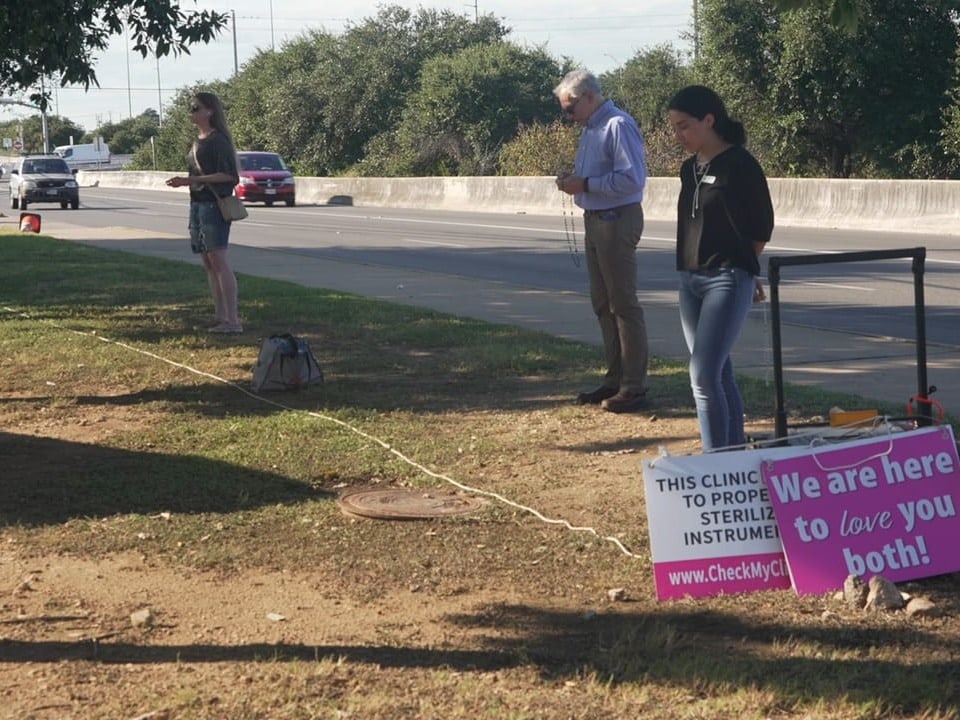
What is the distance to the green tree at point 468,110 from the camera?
57.1 m

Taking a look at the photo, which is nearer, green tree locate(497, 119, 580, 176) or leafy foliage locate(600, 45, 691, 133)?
green tree locate(497, 119, 580, 176)

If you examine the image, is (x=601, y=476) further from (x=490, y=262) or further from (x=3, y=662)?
(x=490, y=262)

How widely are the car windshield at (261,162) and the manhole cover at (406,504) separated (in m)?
38.6

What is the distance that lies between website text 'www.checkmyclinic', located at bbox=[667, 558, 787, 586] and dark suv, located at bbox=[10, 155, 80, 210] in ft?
137

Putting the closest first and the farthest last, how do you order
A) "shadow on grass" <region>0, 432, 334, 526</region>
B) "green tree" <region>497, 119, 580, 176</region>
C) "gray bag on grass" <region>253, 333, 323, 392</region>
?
"shadow on grass" <region>0, 432, 334, 526</region> → "gray bag on grass" <region>253, 333, 323, 392</region> → "green tree" <region>497, 119, 580, 176</region>

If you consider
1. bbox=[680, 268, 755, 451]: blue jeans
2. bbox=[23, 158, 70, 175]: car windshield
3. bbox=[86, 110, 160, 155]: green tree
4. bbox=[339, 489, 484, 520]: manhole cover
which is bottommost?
bbox=[339, 489, 484, 520]: manhole cover

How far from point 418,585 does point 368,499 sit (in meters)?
1.30

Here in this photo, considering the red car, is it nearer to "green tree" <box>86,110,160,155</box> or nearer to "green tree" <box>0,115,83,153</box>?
"green tree" <box>86,110,160,155</box>

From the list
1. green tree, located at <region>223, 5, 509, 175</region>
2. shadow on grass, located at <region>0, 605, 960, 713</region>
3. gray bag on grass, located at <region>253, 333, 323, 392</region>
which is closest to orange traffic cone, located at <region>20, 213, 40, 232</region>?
gray bag on grass, located at <region>253, 333, 323, 392</region>

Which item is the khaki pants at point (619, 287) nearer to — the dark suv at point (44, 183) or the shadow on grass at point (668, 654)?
the shadow on grass at point (668, 654)

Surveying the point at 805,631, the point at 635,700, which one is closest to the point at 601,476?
the point at 805,631

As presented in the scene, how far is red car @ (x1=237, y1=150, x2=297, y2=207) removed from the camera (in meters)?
43.5

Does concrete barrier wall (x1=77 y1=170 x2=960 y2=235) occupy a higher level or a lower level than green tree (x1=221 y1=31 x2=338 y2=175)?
lower

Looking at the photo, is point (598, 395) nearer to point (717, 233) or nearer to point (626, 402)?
point (626, 402)
